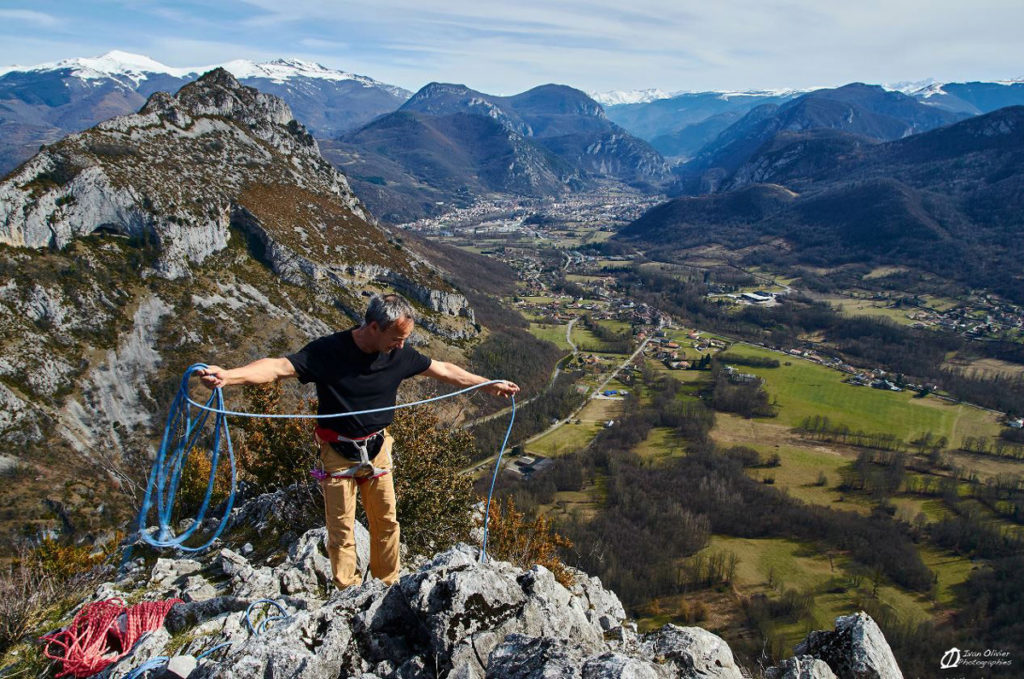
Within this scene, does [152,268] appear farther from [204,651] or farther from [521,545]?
[204,651]

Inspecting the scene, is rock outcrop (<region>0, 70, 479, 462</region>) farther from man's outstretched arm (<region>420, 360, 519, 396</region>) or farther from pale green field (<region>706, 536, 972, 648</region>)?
pale green field (<region>706, 536, 972, 648</region>)

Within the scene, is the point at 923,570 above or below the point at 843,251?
below

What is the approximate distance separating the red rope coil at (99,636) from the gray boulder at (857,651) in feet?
26.2

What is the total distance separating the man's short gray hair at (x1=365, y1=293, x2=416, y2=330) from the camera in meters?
5.90

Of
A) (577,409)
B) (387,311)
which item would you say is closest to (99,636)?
(387,311)

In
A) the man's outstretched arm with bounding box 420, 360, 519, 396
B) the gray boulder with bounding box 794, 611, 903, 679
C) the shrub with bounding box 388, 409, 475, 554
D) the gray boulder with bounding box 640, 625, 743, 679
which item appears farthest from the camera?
the shrub with bounding box 388, 409, 475, 554

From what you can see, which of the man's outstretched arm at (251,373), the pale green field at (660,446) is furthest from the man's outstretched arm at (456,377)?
the pale green field at (660,446)

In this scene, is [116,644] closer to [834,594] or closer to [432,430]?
[432,430]

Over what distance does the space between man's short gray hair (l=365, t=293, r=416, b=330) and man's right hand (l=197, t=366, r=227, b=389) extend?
1531 millimetres

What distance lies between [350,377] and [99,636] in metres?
3.86

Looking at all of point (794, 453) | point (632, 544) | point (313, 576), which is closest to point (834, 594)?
point (632, 544)

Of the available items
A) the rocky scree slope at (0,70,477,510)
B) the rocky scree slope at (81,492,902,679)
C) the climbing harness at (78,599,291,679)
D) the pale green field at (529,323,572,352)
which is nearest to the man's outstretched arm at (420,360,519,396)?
the rocky scree slope at (81,492,902,679)

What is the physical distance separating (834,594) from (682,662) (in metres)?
48.1

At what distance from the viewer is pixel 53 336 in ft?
180
